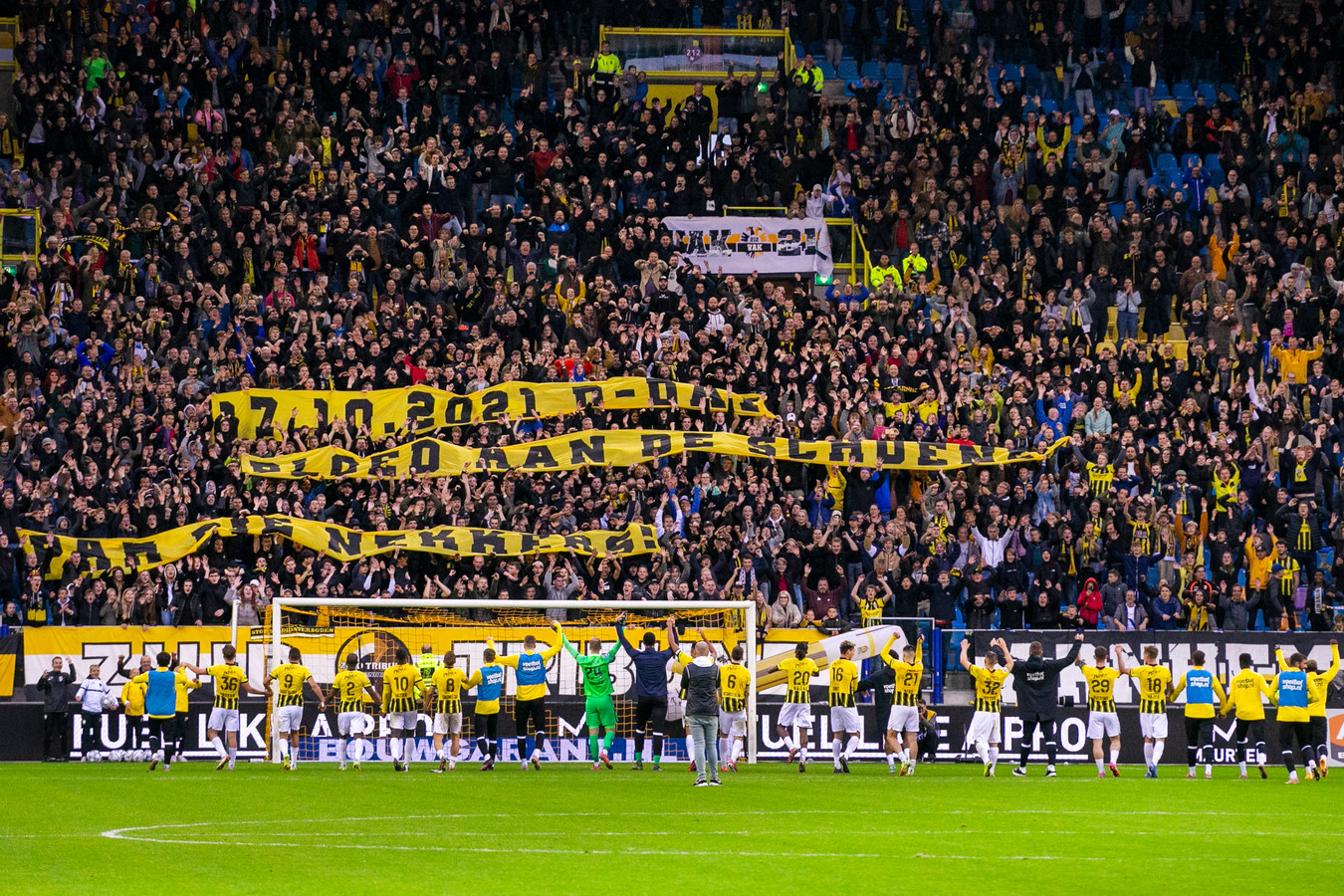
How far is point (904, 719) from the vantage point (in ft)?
81.9

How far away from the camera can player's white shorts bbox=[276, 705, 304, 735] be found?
25.0 meters

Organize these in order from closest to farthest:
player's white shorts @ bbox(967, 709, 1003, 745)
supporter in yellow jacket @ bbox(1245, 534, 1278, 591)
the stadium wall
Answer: player's white shorts @ bbox(967, 709, 1003, 745) < the stadium wall < supporter in yellow jacket @ bbox(1245, 534, 1278, 591)

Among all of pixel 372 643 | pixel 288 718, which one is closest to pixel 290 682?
pixel 288 718

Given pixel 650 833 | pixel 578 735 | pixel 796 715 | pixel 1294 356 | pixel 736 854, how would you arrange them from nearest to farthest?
pixel 736 854 → pixel 650 833 → pixel 796 715 → pixel 578 735 → pixel 1294 356

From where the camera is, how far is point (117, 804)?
19.2m

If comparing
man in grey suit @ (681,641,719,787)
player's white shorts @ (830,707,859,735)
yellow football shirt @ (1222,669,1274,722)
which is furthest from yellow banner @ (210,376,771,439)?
yellow football shirt @ (1222,669,1274,722)

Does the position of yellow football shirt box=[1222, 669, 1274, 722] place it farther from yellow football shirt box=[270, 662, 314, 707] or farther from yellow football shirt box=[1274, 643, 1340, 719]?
yellow football shirt box=[270, 662, 314, 707]

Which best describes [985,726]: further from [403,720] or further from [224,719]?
[224,719]

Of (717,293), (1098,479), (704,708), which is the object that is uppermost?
(717,293)

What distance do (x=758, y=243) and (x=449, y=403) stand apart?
331 inches

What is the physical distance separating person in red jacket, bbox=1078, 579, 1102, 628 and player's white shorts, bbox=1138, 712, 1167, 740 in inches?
144

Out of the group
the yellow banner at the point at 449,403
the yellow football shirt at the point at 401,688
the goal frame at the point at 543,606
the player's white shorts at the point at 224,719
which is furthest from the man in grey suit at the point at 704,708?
the yellow banner at the point at 449,403

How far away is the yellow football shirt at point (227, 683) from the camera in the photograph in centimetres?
2500

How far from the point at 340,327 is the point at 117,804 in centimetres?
1384
